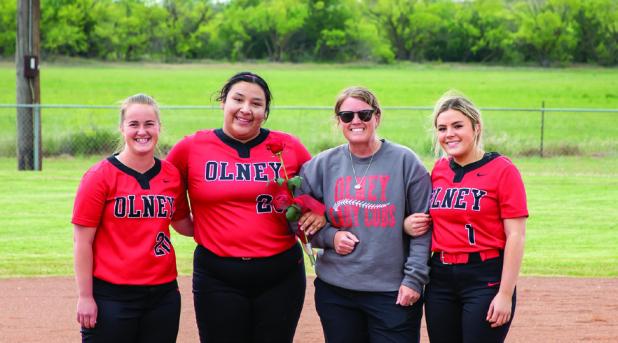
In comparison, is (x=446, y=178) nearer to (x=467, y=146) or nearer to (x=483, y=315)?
(x=467, y=146)

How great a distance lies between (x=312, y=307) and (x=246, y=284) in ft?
11.5

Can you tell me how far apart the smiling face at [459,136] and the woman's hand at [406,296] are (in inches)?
26.4

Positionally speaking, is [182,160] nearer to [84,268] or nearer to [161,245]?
[161,245]

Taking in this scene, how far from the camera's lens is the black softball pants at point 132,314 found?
4.46 meters

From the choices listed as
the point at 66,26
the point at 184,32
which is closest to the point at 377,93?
the point at 66,26

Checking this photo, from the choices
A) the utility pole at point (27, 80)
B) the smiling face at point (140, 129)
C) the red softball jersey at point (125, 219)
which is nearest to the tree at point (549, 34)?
the utility pole at point (27, 80)

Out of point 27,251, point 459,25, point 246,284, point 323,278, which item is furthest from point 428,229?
point 459,25

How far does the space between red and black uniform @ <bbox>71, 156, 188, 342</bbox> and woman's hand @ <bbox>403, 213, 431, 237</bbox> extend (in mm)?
1187

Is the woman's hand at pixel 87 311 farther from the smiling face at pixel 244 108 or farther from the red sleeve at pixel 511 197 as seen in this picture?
the red sleeve at pixel 511 197

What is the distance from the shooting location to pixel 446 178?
4539mm

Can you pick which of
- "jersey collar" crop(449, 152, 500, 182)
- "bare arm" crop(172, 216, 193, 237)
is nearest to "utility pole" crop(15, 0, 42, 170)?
"bare arm" crop(172, 216, 193, 237)

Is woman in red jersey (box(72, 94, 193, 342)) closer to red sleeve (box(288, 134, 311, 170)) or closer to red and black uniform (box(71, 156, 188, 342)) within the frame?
red and black uniform (box(71, 156, 188, 342))

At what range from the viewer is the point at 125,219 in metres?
4.45

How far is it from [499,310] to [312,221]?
1.01 m
